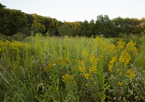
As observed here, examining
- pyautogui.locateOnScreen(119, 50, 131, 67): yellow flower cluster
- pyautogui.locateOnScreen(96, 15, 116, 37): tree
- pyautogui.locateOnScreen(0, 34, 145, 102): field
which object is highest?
pyautogui.locateOnScreen(96, 15, 116, 37): tree

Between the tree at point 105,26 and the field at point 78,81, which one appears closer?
the field at point 78,81

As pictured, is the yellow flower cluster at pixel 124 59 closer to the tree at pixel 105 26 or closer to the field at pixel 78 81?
the field at pixel 78 81

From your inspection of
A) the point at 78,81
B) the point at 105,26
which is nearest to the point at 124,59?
the point at 78,81

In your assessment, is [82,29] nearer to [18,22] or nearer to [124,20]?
[124,20]

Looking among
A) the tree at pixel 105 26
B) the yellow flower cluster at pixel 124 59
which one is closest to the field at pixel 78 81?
the yellow flower cluster at pixel 124 59

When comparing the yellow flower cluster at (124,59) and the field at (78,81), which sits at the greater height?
the yellow flower cluster at (124,59)

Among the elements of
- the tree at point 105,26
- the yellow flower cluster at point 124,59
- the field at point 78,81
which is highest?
the tree at point 105,26

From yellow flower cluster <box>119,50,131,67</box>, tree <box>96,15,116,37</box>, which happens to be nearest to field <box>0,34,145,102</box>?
Result: yellow flower cluster <box>119,50,131,67</box>

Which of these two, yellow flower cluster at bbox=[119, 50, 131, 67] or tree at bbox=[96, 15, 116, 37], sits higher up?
tree at bbox=[96, 15, 116, 37]

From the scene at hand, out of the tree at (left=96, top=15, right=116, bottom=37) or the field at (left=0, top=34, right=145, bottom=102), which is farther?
the tree at (left=96, top=15, right=116, bottom=37)

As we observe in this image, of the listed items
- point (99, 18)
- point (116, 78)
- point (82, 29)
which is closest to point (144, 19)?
point (99, 18)

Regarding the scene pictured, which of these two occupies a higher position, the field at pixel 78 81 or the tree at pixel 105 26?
the tree at pixel 105 26

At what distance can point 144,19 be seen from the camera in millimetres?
30156

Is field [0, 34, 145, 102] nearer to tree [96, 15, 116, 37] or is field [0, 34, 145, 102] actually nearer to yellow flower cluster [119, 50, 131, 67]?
yellow flower cluster [119, 50, 131, 67]
